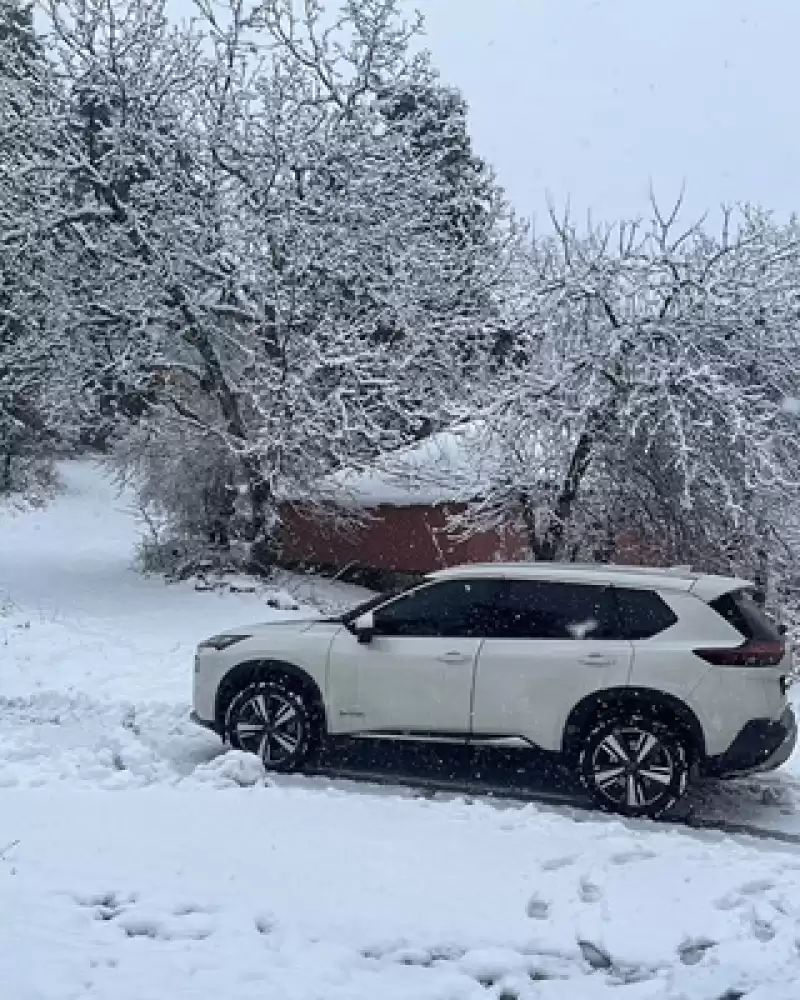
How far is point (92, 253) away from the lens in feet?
66.8

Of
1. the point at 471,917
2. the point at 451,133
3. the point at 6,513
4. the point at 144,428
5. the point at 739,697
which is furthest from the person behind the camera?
the point at 6,513

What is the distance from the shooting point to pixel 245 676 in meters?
8.42

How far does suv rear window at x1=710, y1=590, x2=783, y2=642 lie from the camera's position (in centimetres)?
756

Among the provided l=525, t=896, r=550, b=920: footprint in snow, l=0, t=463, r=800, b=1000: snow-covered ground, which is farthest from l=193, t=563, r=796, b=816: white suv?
l=525, t=896, r=550, b=920: footprint in snow

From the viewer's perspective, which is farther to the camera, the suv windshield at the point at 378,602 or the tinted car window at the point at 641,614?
the suv windshield at the point at 378,602

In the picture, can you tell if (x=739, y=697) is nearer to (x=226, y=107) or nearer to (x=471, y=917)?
(x=471, y=917)

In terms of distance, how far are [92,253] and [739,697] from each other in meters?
16.3

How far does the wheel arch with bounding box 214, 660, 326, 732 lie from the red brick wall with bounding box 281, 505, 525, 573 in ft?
36.0

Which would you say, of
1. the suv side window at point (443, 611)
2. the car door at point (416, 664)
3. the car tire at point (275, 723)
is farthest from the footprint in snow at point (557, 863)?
the car tire at point (275, 723)

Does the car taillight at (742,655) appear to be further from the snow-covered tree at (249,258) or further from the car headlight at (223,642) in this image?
the snow-covered tree at (249,258)

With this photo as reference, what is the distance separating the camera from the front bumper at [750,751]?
7.28 m

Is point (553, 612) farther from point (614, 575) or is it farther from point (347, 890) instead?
point (347, 890)

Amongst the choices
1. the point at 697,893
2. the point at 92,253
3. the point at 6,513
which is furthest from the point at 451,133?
the point at 697,893

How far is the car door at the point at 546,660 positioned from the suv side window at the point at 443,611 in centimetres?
14
